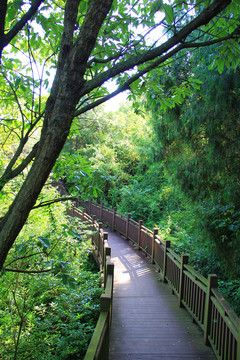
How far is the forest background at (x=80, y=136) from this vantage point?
1.81 meters

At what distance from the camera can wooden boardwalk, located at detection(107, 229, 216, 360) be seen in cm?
411

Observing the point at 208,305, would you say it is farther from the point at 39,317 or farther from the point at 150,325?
the point at 39,317

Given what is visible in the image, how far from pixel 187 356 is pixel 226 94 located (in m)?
4.91

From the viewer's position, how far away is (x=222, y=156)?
20.9ft

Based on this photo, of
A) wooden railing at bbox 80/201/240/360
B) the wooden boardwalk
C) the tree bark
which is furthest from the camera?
the wooden boardwalk

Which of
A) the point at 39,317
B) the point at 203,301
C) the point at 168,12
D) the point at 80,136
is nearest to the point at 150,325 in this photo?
the point at 203,301

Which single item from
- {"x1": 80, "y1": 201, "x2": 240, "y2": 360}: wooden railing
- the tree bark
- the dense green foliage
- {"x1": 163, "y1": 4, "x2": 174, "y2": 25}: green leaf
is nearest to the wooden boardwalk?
{"x1": 80, "y1": 201, "x2": 240, "y2": 360}: wooden railing

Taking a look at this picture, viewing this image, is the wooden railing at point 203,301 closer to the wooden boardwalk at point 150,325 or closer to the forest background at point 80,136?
the wooden boardwalk at point 150,325

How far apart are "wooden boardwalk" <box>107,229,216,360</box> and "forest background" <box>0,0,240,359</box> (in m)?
0.64

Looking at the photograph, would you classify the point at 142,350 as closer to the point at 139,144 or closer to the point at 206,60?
the point at 206,60

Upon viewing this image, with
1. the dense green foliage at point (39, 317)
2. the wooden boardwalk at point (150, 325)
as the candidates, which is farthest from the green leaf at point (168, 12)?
the wooden boardwalk at point (150, 325)

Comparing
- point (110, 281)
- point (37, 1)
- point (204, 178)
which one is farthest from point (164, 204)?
point (37, 1)

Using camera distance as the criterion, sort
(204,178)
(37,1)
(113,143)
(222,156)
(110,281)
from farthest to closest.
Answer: (113,143) < (204,178) < (222,156) < (110,281) < (37,1)

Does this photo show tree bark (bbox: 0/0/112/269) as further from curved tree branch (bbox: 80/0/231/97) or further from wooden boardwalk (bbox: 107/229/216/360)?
wooden boardwalk (bbox: 107/229/216/360)
